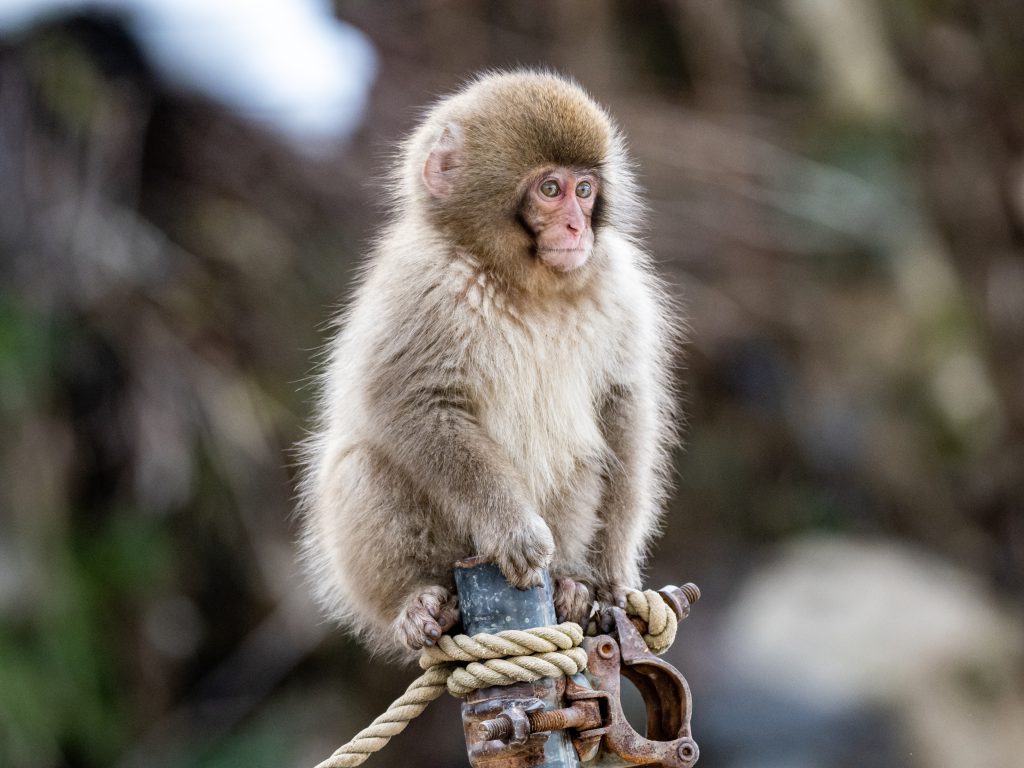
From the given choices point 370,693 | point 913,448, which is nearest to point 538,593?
point 370,693

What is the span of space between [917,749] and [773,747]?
79cm

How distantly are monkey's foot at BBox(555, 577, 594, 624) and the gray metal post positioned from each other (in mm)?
130

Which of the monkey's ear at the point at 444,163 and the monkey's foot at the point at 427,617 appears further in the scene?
the monkey's ear at the point at 444,163

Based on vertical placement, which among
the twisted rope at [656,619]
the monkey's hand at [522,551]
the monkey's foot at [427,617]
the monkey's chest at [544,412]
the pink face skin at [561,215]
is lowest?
the monkey's foot at [427,617]

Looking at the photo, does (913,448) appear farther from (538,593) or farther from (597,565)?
(538,593)

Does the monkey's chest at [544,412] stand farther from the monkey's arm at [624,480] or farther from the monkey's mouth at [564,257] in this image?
the monkey's mouth at [564,257]

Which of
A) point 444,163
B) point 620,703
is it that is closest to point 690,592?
point 620,703

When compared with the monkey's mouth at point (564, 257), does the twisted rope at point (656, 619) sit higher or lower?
lower

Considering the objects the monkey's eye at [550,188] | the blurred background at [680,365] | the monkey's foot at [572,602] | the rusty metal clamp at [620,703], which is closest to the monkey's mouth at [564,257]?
the monkey's eye at [550,188]

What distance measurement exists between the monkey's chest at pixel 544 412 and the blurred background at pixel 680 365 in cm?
303

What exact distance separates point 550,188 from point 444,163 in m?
0.34

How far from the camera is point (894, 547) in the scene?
9.30m

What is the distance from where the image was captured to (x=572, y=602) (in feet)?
11.4

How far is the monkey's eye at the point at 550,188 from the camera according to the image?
3566 mm
